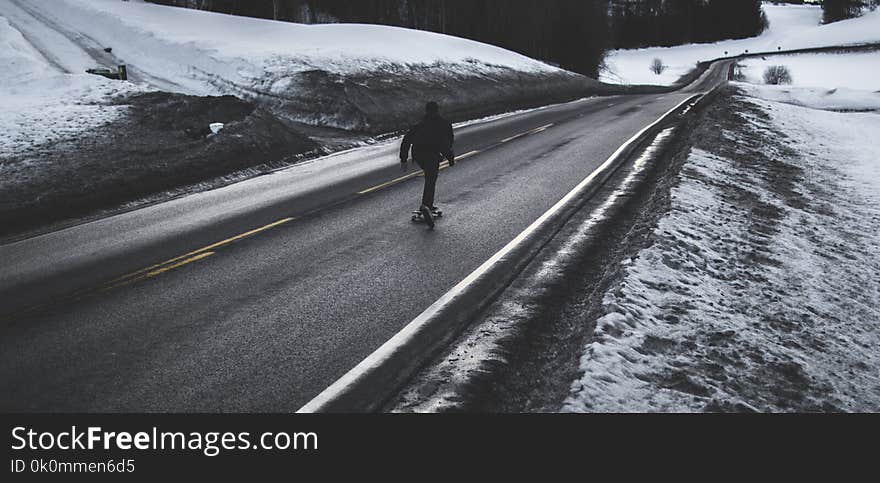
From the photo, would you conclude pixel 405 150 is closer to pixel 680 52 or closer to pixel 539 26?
pixel 539 26

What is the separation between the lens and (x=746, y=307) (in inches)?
236

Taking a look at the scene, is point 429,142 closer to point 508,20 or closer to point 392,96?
point 392,96

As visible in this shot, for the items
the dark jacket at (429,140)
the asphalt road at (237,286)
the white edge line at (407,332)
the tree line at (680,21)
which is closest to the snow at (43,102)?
the asphalt road at (237,286)

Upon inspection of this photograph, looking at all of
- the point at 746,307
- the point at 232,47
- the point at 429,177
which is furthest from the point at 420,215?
the point at 232,47

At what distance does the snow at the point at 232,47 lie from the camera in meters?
25.9

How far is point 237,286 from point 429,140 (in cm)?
423

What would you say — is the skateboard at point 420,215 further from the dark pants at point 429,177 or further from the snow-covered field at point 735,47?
the snow-covered field at point 735,47

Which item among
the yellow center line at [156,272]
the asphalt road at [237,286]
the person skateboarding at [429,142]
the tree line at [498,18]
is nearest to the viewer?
the asphalt road at [237,286]

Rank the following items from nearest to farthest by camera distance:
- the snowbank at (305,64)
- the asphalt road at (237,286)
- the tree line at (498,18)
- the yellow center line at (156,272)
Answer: the asphalt road at (237,286) → the yellow center line at (156,272) → the snowbank at (305,64) → the tree line at (498,18)

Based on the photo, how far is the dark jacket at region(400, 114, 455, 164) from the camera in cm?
979

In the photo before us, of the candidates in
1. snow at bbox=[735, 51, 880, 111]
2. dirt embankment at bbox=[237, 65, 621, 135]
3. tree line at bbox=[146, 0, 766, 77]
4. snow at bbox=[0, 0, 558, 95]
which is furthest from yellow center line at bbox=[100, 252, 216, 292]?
tree line at bbox=[146, 0, 766, 77]

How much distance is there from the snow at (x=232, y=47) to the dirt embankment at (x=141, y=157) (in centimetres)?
626

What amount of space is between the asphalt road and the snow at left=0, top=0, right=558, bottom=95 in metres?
14.8

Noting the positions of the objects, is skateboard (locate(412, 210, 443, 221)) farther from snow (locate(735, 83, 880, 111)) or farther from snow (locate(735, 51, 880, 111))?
snow (locate(735, 51, 880, 111))
